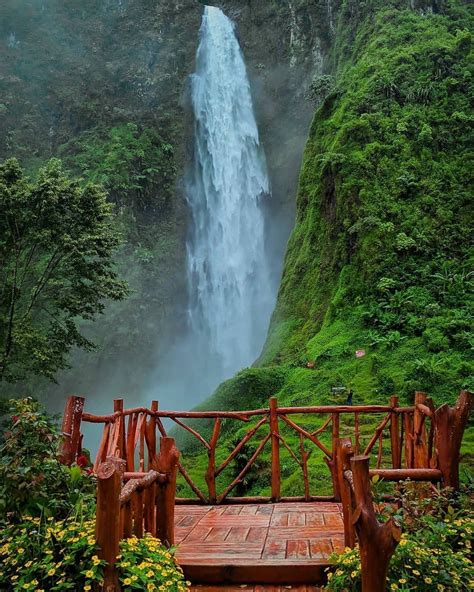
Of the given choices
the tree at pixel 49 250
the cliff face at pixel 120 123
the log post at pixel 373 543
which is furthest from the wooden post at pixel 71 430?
the cliff face at pixel 120 123

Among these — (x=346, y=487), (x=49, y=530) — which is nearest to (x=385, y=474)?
(x=346, y=487)

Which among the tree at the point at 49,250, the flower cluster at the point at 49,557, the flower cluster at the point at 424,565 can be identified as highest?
the tree at the point at 49,250

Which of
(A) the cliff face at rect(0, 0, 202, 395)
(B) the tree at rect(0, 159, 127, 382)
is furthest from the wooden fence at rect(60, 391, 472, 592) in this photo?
(A) the cliff face at rect(0, 0, 202, 395)

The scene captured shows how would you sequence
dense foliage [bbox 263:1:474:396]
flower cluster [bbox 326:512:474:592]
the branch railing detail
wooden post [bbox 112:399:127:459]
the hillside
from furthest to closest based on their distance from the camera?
1. dense foliage [bbox 263:1:474:396]
2. the hillside
3. wooden post [bbox 112:399:127:459]
4. the branch railing detail
5. flower cluster [bbox 326:512:474:592]

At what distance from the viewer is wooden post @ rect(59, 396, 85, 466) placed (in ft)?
15.5

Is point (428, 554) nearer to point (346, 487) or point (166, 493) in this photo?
point (346, 487)

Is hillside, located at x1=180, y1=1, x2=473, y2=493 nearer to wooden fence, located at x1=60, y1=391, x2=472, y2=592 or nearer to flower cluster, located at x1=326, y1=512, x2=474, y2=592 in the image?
wooden fence, located at x1=60, y1=391, x2=472, y2=592

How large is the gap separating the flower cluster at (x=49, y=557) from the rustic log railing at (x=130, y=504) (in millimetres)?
77

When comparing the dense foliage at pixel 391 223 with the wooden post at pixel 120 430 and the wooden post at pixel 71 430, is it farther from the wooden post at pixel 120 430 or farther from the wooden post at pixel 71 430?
the wooden post at pixel 71 430

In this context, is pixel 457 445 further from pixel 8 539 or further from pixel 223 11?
pixel 223 11

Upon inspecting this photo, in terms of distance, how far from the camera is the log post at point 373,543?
101 inches

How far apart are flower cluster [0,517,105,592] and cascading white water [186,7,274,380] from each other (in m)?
21.0

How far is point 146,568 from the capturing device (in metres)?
2.76

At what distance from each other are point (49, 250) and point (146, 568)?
11.2m
